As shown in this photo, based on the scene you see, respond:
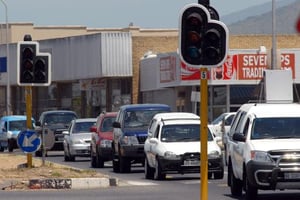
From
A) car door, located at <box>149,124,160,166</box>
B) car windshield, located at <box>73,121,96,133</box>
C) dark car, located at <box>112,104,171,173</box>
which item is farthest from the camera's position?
car windshield, located at <box>73,121,96,133</box>

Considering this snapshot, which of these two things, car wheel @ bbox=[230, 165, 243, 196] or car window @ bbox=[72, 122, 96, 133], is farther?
car window @ bbox=[72, 122, 96, 133]

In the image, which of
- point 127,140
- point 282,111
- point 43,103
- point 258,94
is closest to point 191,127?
point 127,140

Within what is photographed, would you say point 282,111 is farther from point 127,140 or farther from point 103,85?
point 103,85

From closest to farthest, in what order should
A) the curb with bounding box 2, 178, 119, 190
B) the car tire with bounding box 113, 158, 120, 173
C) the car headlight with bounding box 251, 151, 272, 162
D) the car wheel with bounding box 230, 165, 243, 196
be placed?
the car headlight with bounding box 251, 151, 272, 162, the car wheel with bounding box 230, 165, 243, 196, the curb with bounding box 2, 178, 119, 190, the car tire with bounding box 113, 158, 120, 173

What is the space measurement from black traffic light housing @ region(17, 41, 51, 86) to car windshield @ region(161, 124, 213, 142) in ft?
11.7

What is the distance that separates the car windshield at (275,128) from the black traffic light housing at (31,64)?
830 cm

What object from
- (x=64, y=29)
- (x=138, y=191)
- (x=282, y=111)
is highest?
(x=64, y=29)

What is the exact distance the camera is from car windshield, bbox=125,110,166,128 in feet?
105

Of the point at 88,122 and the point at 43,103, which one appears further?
the point at 43,103

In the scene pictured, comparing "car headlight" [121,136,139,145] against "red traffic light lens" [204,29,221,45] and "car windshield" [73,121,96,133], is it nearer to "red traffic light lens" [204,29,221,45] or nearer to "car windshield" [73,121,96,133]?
"car windshield" [73,121,96,133]

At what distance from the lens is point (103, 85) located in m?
68.8

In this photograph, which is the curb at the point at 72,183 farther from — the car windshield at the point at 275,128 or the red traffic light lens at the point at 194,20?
the red traffic light lens at the point at 194,20

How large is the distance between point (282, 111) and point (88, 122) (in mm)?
21020

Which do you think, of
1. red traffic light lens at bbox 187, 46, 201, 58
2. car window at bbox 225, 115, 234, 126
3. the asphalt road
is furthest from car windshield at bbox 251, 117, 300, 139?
car window at bbox 225, 115, 234, 126
